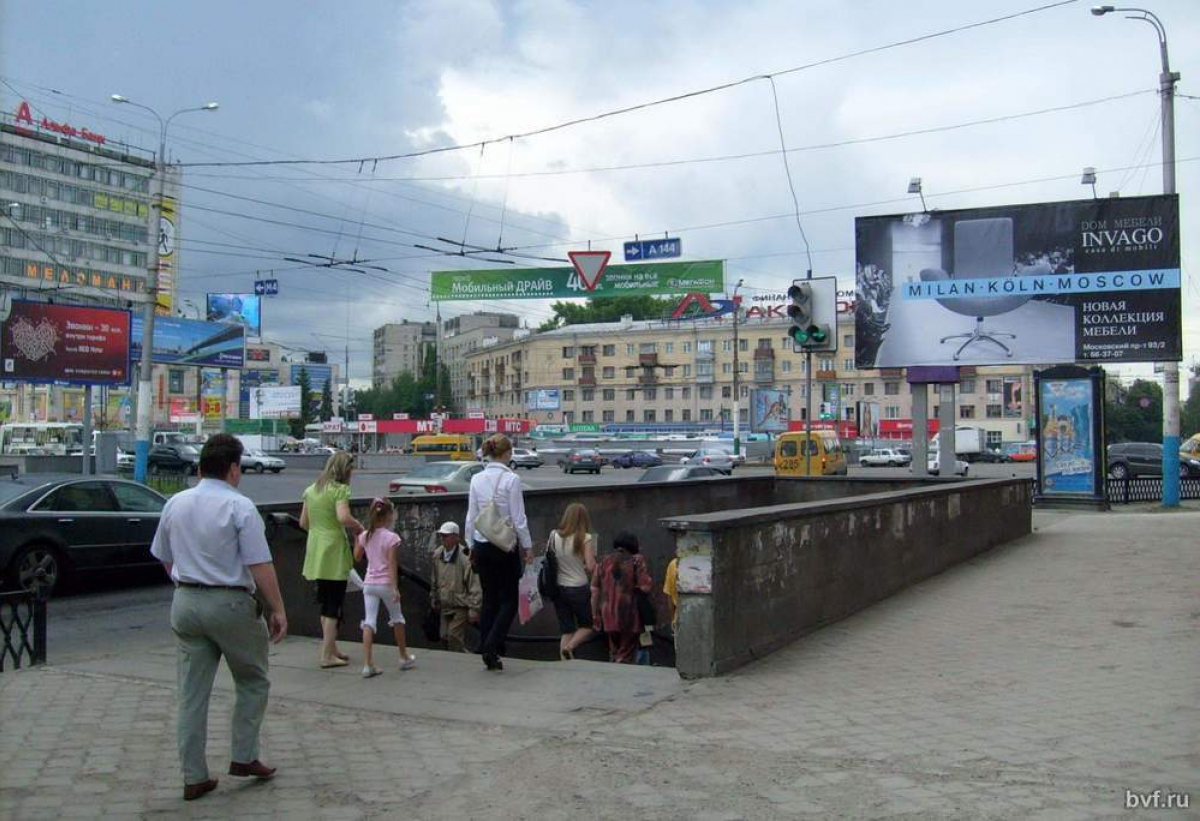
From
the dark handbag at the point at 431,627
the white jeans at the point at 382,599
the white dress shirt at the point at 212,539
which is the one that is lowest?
the dark handbag at the point at 431,627

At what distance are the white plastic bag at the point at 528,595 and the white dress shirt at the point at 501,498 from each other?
8.72 ft

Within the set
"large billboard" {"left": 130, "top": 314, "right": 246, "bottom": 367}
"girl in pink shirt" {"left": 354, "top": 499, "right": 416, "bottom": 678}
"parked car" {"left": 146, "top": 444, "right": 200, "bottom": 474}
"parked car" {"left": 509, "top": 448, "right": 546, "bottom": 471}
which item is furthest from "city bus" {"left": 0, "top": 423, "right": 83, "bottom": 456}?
"girl in pink shirt" {"left": 354, "top": 499, "right": 416, "bottom": 678}

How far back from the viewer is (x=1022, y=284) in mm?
25594

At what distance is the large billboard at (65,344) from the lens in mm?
34188

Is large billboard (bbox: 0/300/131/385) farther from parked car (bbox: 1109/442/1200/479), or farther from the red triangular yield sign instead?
parked car (bbox: 1109/442/1200/479)

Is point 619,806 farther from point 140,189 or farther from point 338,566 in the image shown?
point 140,189

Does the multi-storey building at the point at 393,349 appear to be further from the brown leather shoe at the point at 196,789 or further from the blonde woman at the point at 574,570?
the brown leather shoe at the point at 196,789

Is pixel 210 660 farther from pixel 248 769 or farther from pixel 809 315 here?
pixel 809 315

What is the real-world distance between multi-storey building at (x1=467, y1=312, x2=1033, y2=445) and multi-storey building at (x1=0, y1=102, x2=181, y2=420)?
114 ft

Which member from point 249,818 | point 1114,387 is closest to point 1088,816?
point 249,818

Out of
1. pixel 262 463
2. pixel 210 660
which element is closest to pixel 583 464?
pixel 262 463

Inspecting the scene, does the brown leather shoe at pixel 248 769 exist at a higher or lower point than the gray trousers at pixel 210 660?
lower

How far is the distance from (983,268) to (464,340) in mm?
100115

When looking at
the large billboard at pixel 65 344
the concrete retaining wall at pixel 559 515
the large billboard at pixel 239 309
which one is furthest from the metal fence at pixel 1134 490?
the large billboard at pixel 239 309
